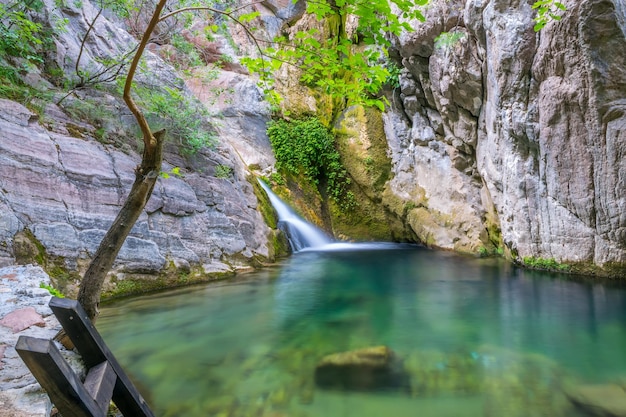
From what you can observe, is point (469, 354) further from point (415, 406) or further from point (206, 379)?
point (206, 379)

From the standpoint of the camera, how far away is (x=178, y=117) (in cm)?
881

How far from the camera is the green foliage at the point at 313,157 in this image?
14.5 metres

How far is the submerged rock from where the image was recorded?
366 centimetres

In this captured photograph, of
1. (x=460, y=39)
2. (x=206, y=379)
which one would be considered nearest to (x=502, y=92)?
(x=460, y=39)

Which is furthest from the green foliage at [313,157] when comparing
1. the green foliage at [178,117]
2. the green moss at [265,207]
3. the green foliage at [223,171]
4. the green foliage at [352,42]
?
the green foliage at [352,42]

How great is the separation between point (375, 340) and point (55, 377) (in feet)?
12.6

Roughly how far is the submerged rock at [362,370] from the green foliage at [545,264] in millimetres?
5782

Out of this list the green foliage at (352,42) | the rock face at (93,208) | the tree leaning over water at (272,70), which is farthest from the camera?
the rock face at (93,208)

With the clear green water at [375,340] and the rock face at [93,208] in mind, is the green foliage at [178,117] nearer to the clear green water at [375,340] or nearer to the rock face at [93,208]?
the rock face at [93,208]

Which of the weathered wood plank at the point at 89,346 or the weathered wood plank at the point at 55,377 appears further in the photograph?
the weathered wood plank at the point at 89,346

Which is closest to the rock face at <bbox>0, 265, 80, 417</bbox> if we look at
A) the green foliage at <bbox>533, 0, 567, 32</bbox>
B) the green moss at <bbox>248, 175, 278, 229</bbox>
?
the green foliage at <bbox>533, 0, 567, 32</bbox>

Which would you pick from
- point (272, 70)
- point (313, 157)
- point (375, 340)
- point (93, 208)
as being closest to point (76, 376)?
point (272, 70)

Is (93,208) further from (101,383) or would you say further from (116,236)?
(101,383)

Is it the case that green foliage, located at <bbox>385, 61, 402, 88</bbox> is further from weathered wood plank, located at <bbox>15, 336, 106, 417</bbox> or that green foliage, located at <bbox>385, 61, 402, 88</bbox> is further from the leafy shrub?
weathered wood plank, located at <bbox>15, 336, 106, 417</bbox>
